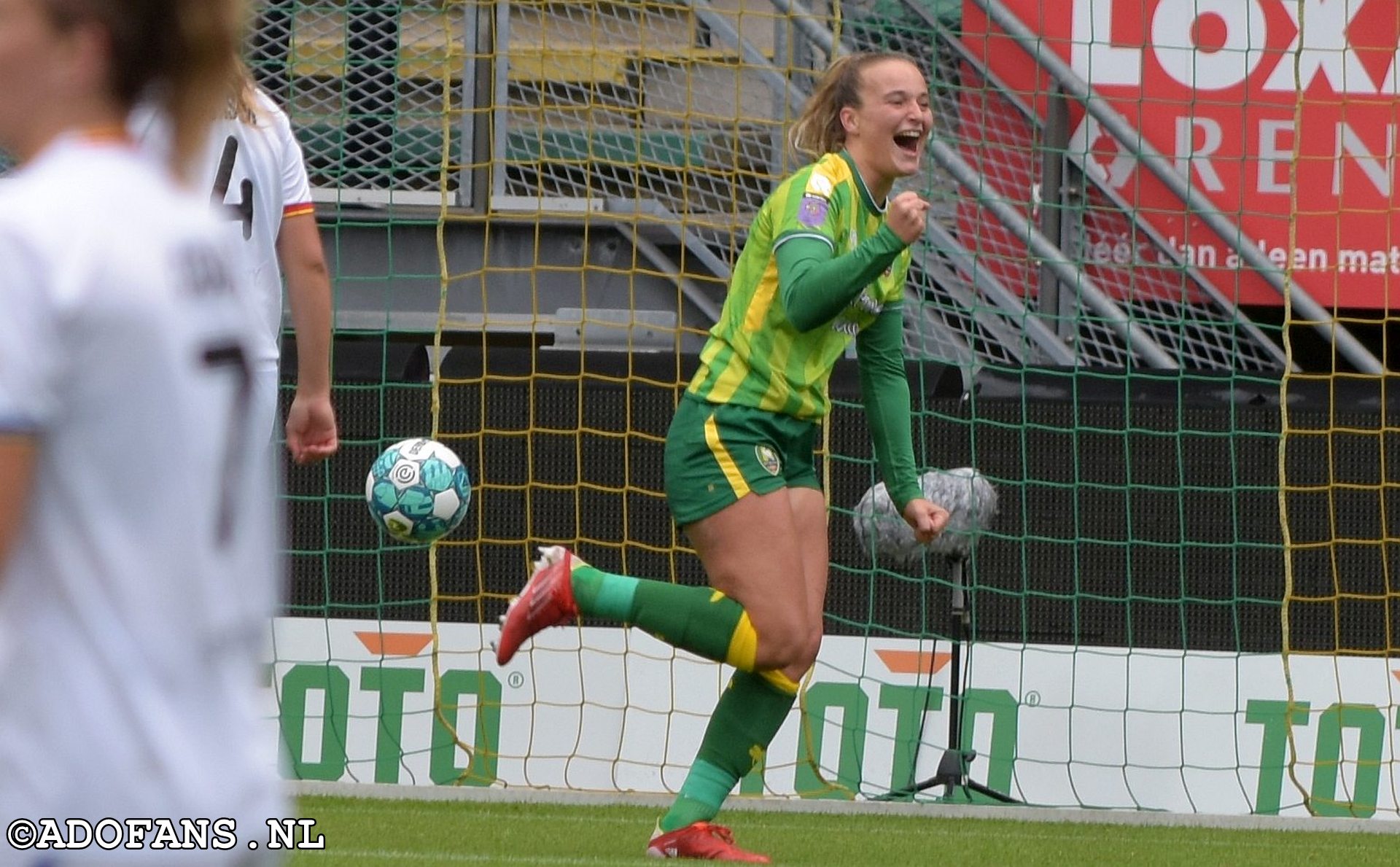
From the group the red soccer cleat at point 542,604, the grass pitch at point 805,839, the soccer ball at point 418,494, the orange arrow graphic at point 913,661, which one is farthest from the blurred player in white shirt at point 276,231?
the orange arrow graphic at point 913,661

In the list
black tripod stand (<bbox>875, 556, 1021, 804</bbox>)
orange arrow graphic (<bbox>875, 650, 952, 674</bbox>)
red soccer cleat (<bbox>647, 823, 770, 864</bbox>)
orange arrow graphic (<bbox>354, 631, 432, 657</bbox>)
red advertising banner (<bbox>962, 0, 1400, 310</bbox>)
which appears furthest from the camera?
red advertising banner (<bbox>962, 0, 1400, 310</bbox>)

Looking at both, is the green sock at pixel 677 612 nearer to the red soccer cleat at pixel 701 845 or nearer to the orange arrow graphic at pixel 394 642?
the red soccer cleat at pixel 701 845

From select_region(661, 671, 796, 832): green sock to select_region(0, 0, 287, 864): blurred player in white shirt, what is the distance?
3.15 meters

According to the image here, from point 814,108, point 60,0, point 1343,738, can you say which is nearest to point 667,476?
point 814,108

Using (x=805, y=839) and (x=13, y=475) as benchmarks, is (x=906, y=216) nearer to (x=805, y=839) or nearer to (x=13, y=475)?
(x=805, y=839)

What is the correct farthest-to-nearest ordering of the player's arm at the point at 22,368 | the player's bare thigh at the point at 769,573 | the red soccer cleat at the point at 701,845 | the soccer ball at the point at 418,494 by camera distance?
the soccer ball at the point at 418,494 → the red soccer cleat at the point at 701,845 → the player's bare thigh at the point at 769,573 → the player's arm at the point at 22,368

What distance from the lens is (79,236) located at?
1315 mm

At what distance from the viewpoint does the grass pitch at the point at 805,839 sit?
4824 millimetres

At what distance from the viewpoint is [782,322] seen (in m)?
4.46

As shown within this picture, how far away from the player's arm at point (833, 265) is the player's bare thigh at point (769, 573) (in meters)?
0.41

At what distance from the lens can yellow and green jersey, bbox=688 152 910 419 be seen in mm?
4449

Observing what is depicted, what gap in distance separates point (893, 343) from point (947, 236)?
258cm

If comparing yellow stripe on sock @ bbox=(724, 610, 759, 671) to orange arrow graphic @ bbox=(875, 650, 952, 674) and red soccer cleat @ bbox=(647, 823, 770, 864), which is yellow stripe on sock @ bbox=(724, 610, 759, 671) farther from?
orange arrow graphic @ bbox=(875, 650, 952, 674)

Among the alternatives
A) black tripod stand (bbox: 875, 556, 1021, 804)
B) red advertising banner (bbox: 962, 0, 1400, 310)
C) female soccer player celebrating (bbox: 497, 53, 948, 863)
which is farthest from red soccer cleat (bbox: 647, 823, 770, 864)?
red advertising banner (bbox: 962, 0, 1400, 310)
